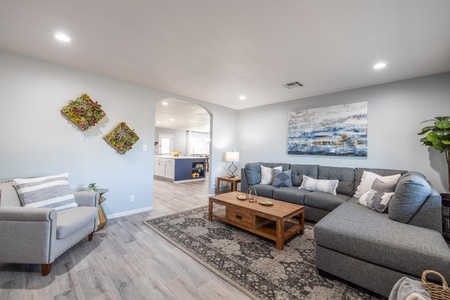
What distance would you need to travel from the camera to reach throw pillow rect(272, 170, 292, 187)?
3.96 metres

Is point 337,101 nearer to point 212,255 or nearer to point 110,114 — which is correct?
point 212,255

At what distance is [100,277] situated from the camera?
1.83 m

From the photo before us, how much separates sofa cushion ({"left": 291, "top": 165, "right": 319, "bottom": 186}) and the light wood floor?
2739mm

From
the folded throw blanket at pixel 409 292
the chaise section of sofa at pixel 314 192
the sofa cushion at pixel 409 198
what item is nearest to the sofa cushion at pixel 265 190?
the chaise section of sofa at pixel 314 192

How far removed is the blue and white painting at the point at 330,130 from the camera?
11.7 feet

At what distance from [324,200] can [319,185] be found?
45 cm

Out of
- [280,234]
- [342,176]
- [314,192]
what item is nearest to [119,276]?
[280,234]

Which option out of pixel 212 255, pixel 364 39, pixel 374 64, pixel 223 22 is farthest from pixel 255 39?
pixel 212 255

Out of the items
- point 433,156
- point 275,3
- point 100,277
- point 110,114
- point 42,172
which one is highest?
point 275,3

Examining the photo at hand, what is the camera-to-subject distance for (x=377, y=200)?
2482 millimetres

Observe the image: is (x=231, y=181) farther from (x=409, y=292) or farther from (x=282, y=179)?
(x=409, y=292)

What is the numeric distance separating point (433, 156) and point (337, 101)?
1.69m

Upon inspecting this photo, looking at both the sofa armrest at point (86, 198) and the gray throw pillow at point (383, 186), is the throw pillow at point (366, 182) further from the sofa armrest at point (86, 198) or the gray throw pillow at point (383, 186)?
the sofa armrest at point (86, 198)

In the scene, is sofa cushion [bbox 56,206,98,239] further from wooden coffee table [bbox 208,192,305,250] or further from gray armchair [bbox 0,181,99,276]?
wooden coffee table [bbox 208,192,305,250]
